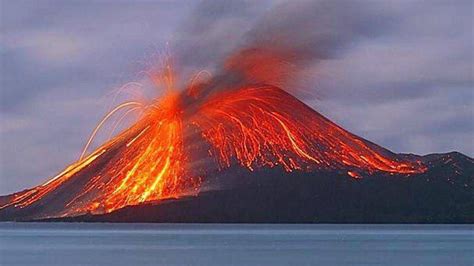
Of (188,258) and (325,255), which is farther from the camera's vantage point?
(325,255)

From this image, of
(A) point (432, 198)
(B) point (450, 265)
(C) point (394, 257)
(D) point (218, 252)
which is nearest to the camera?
(B) point (450, 265)

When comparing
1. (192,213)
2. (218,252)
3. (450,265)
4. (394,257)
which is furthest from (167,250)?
(192,213)

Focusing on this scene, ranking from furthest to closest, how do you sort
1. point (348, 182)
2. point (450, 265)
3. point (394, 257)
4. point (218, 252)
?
1. point (348, 182)
2. point (218, 252)
3. point (394, 257)
4. point (450, 265)

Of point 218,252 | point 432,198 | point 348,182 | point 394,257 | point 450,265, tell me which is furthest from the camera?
point 432,198

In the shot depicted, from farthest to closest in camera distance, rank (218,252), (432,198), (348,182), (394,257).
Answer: (432,198) < (348,182) < (218,252) < (394,257)

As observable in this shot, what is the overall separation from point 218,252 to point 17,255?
12.2 metres

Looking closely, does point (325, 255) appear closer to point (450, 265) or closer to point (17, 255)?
point (450, 265)

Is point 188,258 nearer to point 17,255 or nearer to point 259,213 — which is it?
point 17,255

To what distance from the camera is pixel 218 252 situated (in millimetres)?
77688

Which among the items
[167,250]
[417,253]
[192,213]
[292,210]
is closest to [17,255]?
[167,250]

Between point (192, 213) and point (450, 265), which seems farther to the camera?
point (192, 213)

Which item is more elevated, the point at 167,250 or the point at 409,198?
the point at 409,198

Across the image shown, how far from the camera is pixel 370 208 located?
156125 mm

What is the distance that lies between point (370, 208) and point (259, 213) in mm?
13622
